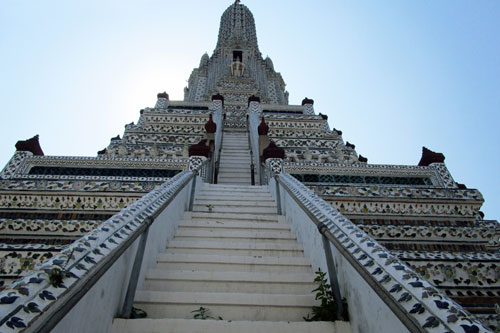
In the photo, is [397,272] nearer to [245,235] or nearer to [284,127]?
[245,235]

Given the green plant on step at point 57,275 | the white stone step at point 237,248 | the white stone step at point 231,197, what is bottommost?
the green plant on step at point 57,275

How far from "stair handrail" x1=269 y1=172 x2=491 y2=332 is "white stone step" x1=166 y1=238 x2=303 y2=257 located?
112 centimetres

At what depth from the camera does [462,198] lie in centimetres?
615

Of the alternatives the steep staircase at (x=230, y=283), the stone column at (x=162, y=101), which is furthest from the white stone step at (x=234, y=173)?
the stone column at (x=162, y=101)

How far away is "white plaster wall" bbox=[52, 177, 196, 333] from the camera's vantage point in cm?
175

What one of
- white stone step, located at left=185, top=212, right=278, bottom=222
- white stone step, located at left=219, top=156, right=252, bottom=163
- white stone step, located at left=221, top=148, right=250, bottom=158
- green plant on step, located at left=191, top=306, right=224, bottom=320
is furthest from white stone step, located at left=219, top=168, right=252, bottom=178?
green plant on step, located at left=191, top=306, right=224, bottom=320

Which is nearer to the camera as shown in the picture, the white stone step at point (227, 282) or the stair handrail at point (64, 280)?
the stair handrail at point (64, 280)

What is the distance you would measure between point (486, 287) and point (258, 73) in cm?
2273

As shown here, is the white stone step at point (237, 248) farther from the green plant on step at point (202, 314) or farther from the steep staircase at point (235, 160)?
the steep staircase at point (235, 160)

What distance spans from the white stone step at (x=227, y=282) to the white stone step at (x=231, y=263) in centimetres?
23

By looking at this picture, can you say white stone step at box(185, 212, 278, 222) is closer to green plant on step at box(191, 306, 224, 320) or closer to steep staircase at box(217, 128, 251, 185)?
green plant on step at box(191, 306, 224, 320)

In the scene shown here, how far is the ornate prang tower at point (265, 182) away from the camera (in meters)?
4.10

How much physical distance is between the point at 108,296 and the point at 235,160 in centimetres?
789

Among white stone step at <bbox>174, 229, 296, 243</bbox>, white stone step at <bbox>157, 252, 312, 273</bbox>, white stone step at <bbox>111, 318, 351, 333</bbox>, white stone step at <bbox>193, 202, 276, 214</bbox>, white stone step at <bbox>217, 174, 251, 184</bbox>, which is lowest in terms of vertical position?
white stone step at <bbox>111, 318, 351, 333</bbox>
